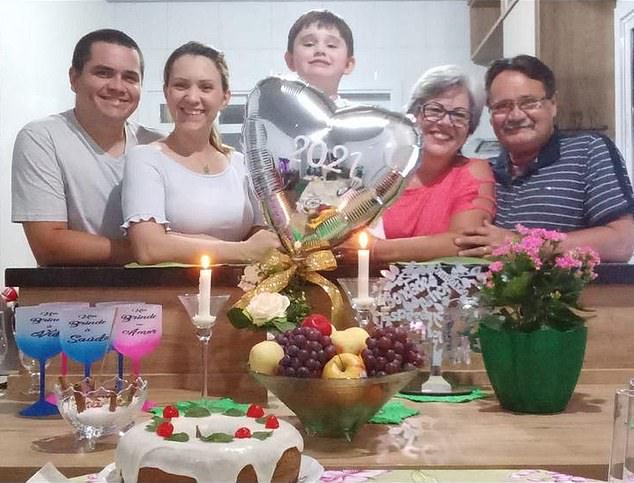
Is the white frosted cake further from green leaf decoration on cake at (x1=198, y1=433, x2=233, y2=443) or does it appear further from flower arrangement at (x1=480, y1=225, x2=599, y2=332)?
flower arrangement at (x1=480, y1=225, x2=599, y2=332)

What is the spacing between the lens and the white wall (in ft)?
7.64

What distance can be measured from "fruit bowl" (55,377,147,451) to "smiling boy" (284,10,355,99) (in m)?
1.04

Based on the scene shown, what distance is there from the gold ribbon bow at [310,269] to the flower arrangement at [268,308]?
2 cm

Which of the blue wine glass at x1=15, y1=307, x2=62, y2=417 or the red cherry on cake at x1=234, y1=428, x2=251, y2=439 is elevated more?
the blue wine glass at x1=15, y1=307, x2=62, y2=417

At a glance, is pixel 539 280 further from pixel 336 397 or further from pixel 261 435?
pixel 261 435

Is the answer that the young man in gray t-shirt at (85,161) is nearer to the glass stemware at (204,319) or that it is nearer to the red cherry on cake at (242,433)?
the glass stemware at (204,319)

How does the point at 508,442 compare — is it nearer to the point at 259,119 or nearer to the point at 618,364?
the point at 618,364

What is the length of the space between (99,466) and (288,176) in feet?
2.11

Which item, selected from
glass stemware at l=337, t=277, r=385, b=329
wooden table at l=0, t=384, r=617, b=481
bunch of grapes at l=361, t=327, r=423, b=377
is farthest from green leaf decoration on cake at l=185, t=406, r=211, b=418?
glass stemware at l=337, t=277, r=385, b=329

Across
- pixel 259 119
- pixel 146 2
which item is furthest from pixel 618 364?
pixel 146 2

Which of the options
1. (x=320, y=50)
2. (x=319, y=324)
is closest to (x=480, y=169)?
(x=320, y=50)

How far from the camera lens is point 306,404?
1.12 metres

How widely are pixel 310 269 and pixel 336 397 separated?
382 mm

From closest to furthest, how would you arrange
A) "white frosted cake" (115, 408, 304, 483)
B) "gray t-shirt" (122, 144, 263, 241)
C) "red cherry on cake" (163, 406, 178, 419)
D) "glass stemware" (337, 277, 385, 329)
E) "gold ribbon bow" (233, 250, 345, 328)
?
"white frosted cake" (115, 408, 304, 483) < "red cherry on cake" (163, 406, 178, 419) < "glass stemware" (337, 277, 385, 329) < "gold ribbon bow" (233, 250, 345, 328) < "gray t-shirt" (122, 144, 263, 241)
